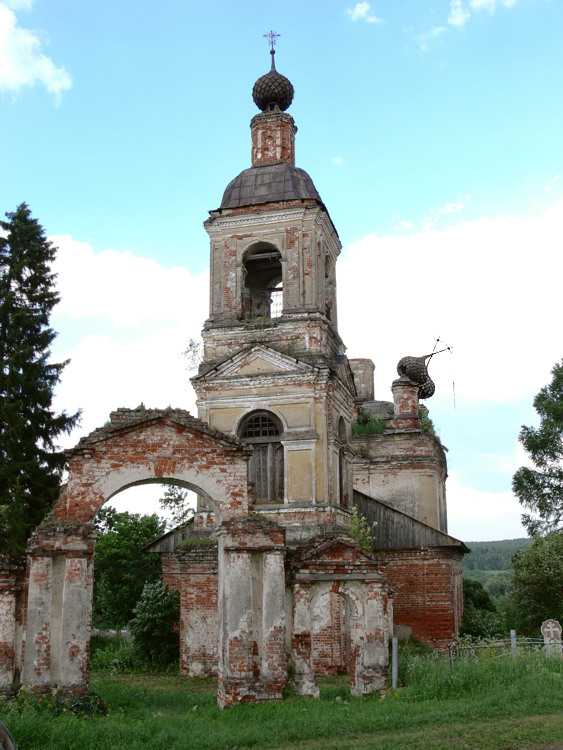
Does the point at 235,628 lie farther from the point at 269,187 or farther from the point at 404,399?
the point at 404,399

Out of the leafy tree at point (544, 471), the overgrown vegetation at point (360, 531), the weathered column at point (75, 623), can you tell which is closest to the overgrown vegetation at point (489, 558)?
the leafy tree at point (544, 471)

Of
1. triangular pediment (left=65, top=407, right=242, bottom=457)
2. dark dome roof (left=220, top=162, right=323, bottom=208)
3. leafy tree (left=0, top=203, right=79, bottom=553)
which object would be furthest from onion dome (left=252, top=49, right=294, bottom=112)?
triangular pediment (left=65, top=407, right=242, bottom=457)

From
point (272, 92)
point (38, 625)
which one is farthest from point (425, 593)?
point (272, 92)

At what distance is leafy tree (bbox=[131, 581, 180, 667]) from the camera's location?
18859 millimetres

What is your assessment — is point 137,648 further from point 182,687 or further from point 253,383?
point 253,383

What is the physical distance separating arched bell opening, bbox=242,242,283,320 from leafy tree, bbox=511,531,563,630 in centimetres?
1084

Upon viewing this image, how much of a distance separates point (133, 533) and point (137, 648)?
8376 mm

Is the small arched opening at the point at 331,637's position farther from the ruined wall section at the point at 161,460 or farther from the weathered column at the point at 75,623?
the weathered column at the point at 75,623

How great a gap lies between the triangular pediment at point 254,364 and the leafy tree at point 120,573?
28.6 feet

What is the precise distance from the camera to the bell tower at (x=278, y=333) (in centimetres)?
1875

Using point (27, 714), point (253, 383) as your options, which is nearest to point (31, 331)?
point (253, 383)

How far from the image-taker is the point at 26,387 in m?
21.5

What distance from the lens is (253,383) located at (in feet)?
63.4

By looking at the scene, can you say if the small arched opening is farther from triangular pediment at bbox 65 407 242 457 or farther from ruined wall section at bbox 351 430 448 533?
ruined wall section at bbox 351 430 448 533
